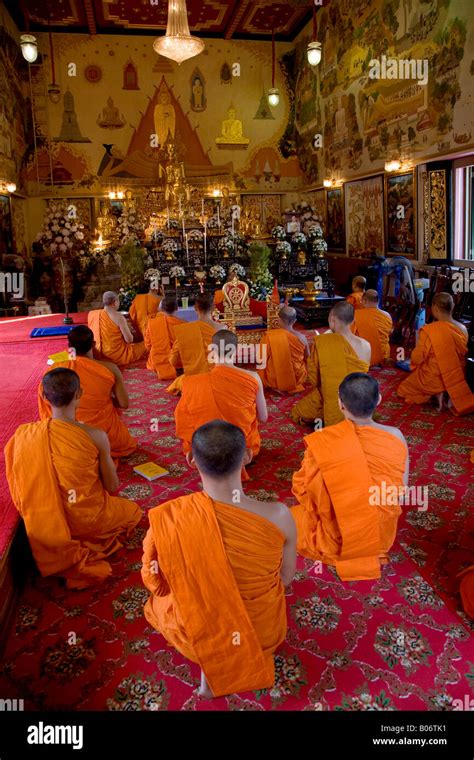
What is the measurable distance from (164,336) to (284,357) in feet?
5.46

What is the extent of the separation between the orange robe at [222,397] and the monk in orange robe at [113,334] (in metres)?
2.92

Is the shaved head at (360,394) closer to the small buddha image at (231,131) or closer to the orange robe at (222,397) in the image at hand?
the orange robe at (222,397)

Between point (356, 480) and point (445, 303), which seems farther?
point (445, 303)

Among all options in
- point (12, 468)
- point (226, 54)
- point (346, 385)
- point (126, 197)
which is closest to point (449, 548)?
point (346, 385)

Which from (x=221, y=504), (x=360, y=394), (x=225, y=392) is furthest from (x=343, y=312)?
(x=221, y=504)

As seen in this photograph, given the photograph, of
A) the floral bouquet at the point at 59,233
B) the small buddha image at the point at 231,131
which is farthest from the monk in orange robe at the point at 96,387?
the small buddha image at the point at 231,131

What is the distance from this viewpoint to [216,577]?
2072mm

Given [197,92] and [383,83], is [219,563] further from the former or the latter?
[197,92]

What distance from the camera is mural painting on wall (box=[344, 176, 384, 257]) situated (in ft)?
39.5

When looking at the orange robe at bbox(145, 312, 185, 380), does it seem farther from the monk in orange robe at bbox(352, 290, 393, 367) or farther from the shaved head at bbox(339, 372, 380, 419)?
the shaved head at bbox(339, 372, 380, 419)

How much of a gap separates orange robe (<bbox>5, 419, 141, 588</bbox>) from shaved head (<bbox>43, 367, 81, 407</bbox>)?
0.39 ft

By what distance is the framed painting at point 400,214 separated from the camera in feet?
34.2

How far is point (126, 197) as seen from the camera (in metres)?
15.7

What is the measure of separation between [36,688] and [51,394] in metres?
1.40
